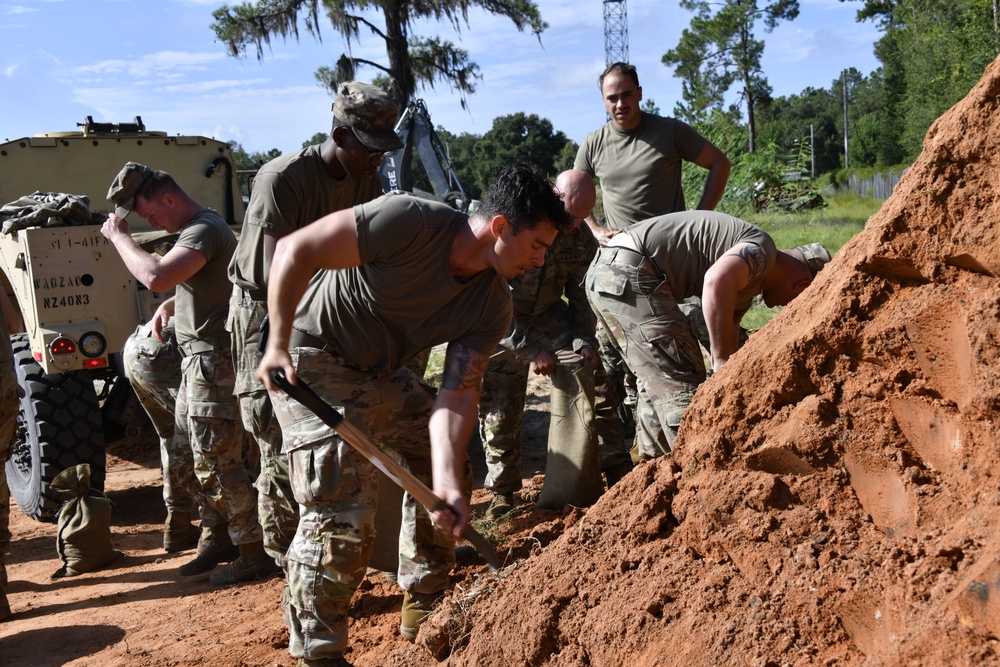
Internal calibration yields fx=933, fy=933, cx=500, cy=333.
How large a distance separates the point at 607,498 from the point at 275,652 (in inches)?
67.3

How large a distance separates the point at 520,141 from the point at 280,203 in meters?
34.2

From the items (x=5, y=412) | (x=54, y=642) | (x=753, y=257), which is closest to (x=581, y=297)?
(x=753, y=257)

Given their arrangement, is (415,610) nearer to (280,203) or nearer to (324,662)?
(324,662)

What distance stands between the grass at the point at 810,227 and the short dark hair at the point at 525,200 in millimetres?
6244

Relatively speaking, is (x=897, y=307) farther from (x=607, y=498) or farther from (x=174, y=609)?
(x=174, y=609)

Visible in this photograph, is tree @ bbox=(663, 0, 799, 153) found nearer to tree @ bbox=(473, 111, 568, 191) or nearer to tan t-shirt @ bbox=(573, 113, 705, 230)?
tree @ bbox=(473, 111, 568, 191)

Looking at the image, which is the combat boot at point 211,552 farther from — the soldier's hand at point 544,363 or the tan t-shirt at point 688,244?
the tan t-shirt at point 688,244

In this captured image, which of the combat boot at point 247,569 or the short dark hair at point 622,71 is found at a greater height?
the short dark hair at point 622,71

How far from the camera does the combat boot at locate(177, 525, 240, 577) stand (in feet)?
17.1

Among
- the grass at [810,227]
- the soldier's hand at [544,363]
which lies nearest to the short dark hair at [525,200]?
the soldier's hand at [544,363]

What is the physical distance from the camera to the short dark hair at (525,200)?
304 cm

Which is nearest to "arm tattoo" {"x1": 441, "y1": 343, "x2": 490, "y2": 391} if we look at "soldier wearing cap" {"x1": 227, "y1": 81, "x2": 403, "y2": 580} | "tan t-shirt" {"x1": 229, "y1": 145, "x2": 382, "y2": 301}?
"soldier wearing cap" {"x1": 227, "y1": 81, "x2": 403, "y2": 580}

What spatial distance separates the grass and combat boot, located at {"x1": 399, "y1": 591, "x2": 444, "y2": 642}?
5895 mm

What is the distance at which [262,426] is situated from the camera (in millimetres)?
3957
